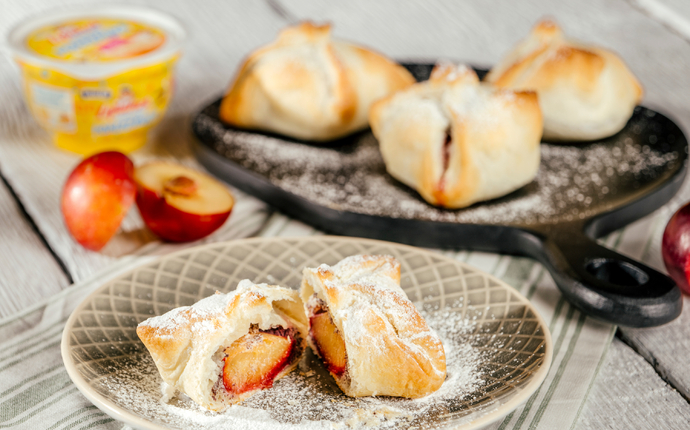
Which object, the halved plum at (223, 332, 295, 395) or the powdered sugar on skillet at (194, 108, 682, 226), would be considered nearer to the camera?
the halved plum at (223, 332, 295, 395)

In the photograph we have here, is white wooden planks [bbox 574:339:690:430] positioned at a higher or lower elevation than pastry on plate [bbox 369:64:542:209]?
lower

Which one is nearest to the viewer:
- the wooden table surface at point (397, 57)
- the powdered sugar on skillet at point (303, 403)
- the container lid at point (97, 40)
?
the powdered sugar on skillet at point (303, 403)

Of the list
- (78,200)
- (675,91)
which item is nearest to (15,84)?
(78,200)

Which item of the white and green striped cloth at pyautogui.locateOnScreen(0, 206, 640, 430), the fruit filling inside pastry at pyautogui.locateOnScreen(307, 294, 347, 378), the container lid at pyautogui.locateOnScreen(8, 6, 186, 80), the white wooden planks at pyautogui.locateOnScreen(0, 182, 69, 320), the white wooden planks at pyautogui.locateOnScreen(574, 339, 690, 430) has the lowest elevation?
the white wooden planks at pyautogui.locateOnScreen(0, 182, 69, 320)

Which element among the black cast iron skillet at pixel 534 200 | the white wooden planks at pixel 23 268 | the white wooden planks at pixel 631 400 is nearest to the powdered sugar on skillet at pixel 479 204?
the black cast iron skillet at pixel 534 200

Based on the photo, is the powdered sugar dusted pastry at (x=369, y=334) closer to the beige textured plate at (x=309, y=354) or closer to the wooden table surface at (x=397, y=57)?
the beige textured plate at (x=309, y=354)

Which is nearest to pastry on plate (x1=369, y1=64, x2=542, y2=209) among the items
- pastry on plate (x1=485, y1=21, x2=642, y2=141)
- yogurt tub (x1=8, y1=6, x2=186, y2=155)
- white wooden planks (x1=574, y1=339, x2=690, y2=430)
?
pastry on plate (x1=485, y1=21, x2=642, y2=141)

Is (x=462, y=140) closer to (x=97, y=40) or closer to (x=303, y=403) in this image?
(x=303, y=403)

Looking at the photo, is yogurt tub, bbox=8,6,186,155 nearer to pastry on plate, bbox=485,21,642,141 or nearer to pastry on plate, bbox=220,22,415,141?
pastry on plate, bbox=220,22,415,141
